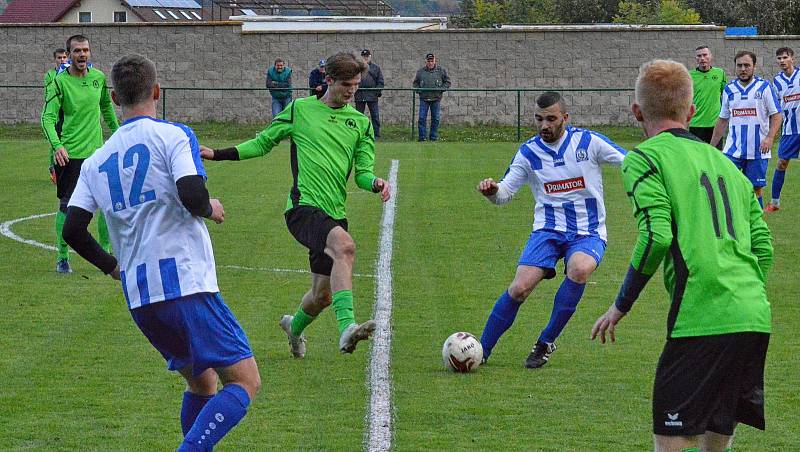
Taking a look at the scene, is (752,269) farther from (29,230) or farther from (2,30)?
(2,30)

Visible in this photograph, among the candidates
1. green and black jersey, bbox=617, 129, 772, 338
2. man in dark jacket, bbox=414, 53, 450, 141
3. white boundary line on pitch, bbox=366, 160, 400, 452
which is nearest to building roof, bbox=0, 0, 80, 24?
man in dark jacket, bbox=414, 53, 450, 141

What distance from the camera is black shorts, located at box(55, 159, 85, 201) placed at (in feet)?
35.4

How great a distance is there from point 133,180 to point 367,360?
10.3 ft

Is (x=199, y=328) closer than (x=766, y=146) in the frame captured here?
Yes

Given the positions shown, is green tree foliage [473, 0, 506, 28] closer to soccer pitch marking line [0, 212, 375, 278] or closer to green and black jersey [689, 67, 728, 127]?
green and black jersey [689, 67, 728, 127]

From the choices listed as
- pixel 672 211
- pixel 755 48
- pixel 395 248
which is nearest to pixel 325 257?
pixel 672 211

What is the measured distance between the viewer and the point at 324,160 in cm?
734

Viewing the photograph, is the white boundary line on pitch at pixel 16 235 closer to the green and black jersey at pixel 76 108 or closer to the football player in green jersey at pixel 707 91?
the green and black jersey at pixel 76 108

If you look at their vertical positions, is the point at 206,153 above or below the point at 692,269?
above

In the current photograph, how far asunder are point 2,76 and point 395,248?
899 inches

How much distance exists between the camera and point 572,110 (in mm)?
31500

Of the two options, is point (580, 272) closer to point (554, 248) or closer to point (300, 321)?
point (554, 248)

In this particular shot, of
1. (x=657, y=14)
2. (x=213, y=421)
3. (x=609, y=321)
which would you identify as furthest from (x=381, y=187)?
(x=657, y=14)

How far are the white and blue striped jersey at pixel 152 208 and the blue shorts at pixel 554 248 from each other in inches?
122
